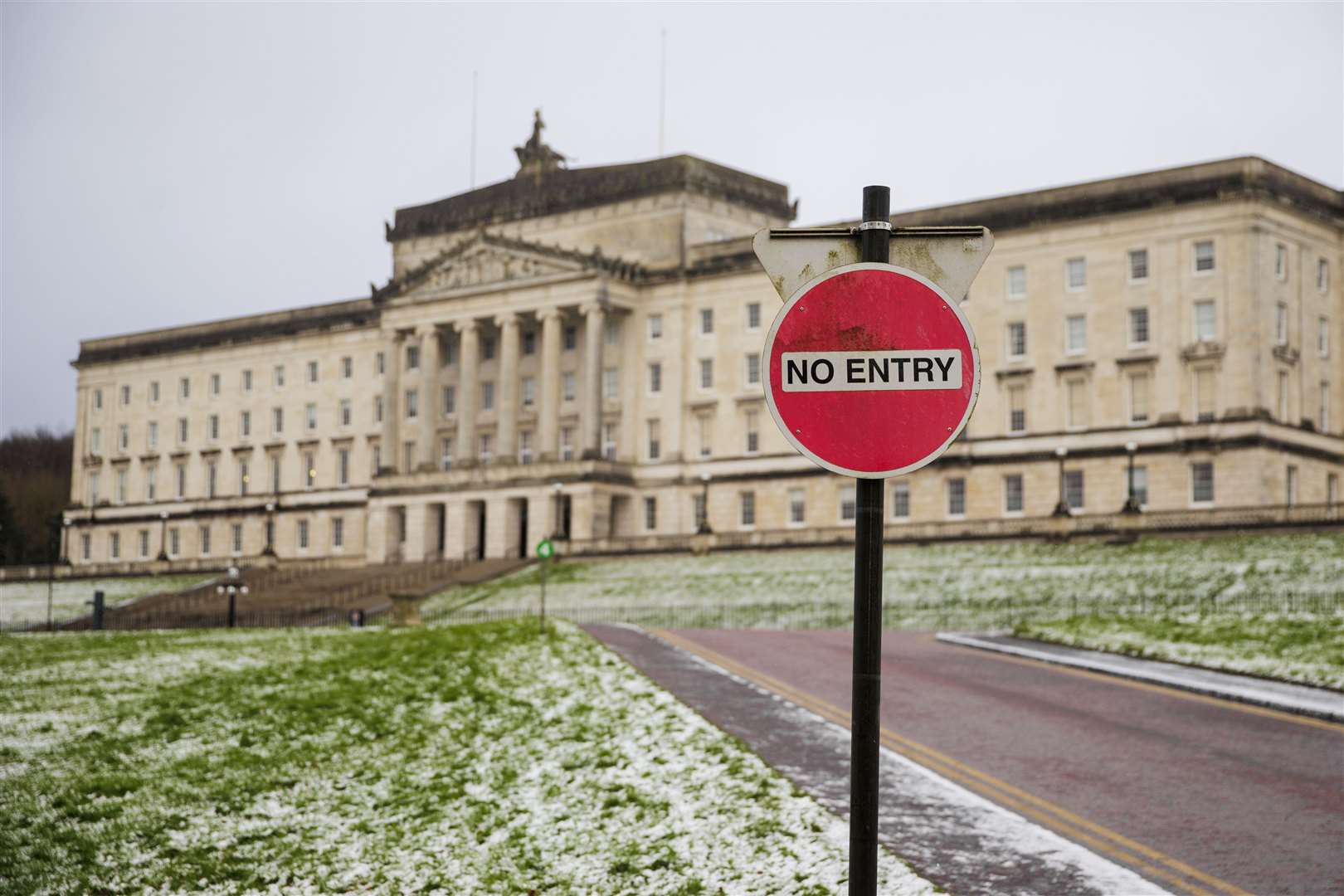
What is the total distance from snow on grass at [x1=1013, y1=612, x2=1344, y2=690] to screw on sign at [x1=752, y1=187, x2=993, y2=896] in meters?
22.7

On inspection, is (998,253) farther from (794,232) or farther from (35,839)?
(794,232)

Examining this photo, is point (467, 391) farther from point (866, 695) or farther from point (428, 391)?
point (866, 695)

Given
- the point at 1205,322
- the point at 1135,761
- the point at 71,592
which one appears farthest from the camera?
the point at 71,592

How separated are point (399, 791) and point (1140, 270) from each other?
7372 centimetres

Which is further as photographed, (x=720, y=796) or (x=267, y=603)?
(x=267, y=603)

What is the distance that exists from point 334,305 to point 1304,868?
379 ft

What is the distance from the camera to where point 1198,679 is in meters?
29.7

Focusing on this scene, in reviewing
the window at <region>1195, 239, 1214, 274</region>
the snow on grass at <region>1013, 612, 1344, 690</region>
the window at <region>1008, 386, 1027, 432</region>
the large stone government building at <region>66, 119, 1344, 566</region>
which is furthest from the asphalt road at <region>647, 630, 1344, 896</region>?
the window at <region>1008, 386, 1027, 432</region>

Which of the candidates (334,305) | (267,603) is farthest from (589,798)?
(334,305)

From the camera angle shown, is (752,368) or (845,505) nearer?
(845,505)

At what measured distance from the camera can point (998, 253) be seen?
9088 cm

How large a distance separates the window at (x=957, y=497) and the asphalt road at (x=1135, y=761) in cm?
5684

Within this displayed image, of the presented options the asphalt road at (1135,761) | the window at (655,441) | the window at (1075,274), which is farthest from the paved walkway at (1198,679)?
the window at (655,441)

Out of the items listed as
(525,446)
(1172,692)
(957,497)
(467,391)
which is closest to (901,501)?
(957,497)
